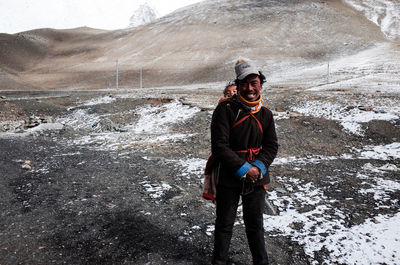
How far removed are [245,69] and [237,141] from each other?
0.68 m

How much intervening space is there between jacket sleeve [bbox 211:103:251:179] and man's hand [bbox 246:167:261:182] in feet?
0.15

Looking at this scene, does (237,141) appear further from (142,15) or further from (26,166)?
A: (142,15)

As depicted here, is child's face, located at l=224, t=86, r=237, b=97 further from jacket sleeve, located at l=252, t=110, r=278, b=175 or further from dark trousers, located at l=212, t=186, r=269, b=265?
dark trousers, located at l=212, t=186, r=269, b=265

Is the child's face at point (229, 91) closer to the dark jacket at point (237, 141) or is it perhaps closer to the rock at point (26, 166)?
the dark jacket at point (237, 141)

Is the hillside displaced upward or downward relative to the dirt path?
upward

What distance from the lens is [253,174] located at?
8.65ft

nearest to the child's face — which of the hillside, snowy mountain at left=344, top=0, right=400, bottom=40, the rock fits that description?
the rock

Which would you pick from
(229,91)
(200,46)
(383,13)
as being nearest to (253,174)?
(229,91)

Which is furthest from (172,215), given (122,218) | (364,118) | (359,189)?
(364,118)

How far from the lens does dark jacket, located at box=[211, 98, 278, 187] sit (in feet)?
8.59

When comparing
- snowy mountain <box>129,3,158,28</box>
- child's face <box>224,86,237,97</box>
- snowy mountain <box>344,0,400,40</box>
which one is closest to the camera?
child's face <box>224,86,237,97</box>

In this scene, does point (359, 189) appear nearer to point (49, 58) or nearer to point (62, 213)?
point (62, 213)

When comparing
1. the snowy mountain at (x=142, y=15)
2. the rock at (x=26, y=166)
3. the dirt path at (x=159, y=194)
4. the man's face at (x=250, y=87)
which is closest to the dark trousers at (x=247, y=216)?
the dirt path at (x=159, y=194)

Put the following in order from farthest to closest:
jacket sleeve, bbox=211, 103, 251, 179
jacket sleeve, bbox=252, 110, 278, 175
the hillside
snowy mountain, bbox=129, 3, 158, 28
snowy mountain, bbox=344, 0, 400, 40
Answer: snowy mountain, bbox=129, 3, 158, 28, snowy mountain, bbox=344, 0, 400, 40, the hillside, jacket sleeve, bbox=252, 110, 278, 175, jacket sleeve, bbox=211, 103, 251, 179
